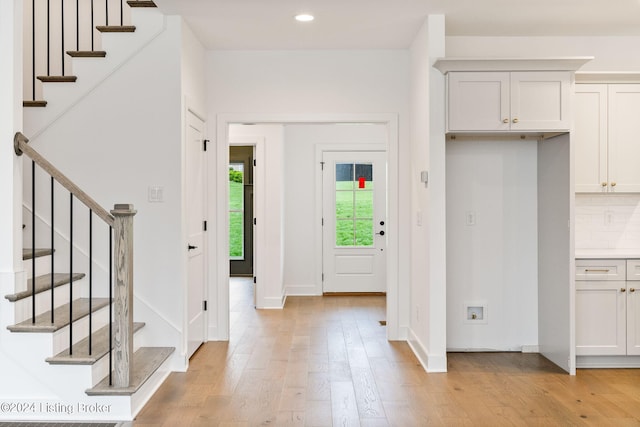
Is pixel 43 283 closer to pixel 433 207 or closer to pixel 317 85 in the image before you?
pixel 433 207

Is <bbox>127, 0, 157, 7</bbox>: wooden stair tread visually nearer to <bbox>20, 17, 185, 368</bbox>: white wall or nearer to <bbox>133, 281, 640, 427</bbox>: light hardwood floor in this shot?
<bbox>20, 17, 185, 368</bbox>: white wall

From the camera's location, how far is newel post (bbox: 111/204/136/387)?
121 inches

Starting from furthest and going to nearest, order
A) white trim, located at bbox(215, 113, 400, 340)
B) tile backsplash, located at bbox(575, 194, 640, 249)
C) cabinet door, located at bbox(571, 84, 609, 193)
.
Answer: white trim, located at bbox(215, 113, 400, 340)
tile backsplash, located at bbox(575, 194, 640, 249)
cabinet door, located at bbox(571, 84, 609, 193)

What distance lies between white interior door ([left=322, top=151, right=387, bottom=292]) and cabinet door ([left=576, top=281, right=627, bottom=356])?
3778mm

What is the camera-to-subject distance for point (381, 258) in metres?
7.74

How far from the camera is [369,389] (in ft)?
11.9

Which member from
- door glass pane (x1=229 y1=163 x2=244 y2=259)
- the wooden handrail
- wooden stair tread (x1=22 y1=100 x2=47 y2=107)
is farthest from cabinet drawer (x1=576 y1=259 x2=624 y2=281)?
door glass pane (x1=229 y1=163 x2=244 y2=259)

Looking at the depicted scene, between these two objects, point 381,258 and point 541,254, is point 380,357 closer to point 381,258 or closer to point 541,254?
point 541,254

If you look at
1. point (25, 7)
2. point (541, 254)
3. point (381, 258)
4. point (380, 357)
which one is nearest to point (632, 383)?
point (541, 254)

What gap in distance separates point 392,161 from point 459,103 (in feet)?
3.80

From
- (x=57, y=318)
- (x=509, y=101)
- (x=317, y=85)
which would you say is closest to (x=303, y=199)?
(x=317, y=85)

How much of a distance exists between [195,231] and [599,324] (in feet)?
10.7

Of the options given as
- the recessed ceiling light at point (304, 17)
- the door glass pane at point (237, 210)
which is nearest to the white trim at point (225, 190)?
the recessed ceiling light at point (304, 17)

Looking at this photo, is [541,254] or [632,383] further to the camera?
[541,254]
